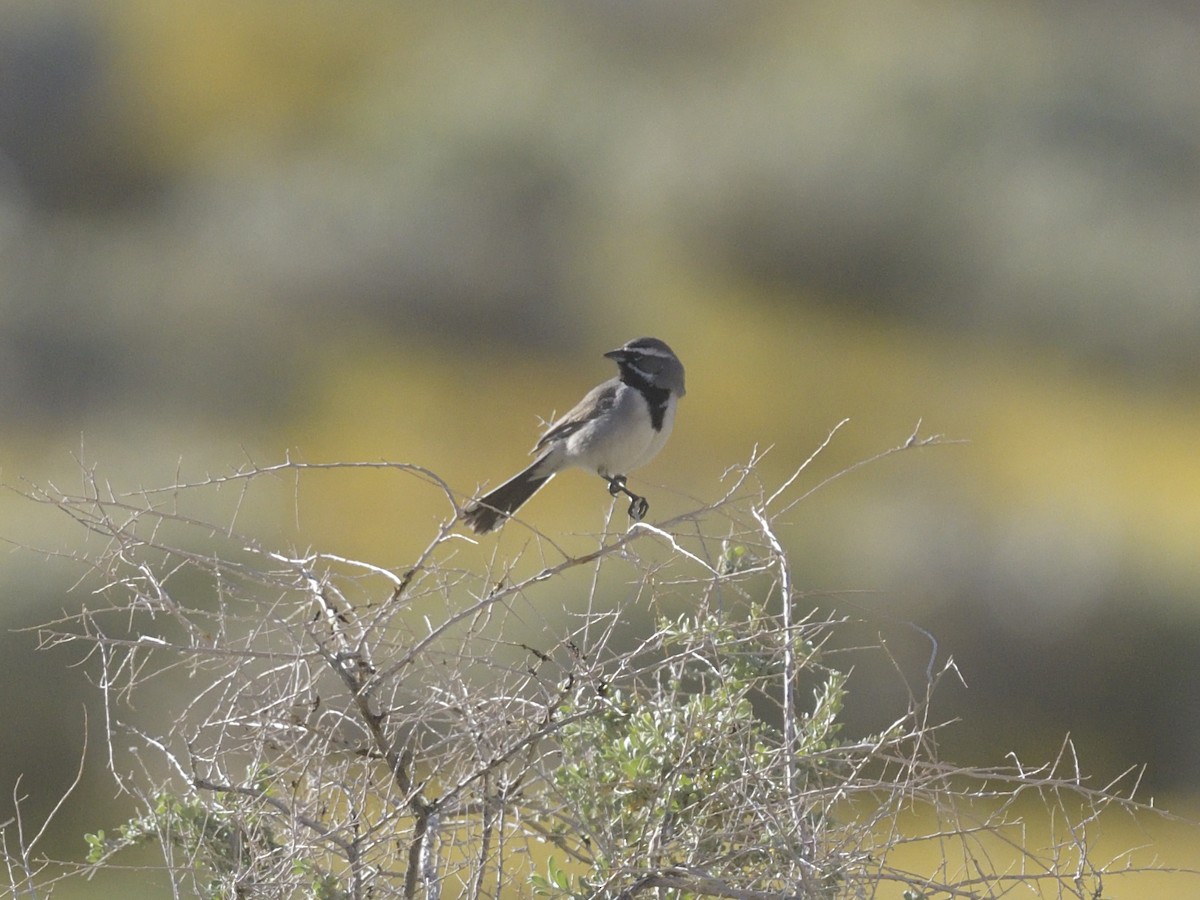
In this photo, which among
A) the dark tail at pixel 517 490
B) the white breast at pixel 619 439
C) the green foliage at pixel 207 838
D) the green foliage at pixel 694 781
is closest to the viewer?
the green foliage at pixel 694 781

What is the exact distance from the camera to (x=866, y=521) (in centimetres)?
1104

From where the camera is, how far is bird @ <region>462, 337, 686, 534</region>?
586 cm

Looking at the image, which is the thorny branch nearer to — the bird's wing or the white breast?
the white breast

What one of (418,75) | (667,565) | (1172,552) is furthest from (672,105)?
(667,565)

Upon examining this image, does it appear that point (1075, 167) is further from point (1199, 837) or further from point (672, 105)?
point (1199, 837)

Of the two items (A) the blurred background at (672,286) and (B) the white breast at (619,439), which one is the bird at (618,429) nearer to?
(B) the white breast at (619,439)

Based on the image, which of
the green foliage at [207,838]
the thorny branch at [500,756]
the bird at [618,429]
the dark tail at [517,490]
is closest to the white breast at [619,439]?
the bird at [618,429]

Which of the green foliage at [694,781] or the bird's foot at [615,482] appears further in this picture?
→ the bird's foot at [615,482]

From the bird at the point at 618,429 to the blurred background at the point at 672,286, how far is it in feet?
9.34

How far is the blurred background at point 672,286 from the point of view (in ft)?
33.9

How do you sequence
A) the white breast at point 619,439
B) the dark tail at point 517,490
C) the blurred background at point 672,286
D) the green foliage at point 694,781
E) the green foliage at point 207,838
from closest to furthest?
the green foliage at point 694,781 < the green foliage at point 207,838 < the white breast at point 619,439 < the dark tail at point 517,490 < the blurred background at point 672,286

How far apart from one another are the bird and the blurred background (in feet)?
9.34

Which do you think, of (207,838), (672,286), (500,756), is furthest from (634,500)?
(672,286)

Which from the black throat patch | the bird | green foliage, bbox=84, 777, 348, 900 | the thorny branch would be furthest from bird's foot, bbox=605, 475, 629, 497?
green foliage, bbox=84, 777, 348, 900
